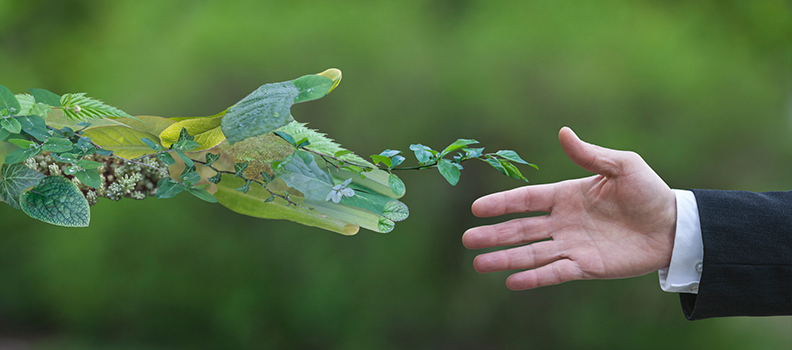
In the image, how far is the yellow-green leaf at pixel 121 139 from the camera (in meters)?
0.59

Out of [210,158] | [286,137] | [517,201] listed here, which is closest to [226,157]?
[210,158]

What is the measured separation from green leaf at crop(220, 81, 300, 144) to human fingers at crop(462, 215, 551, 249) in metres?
0.40

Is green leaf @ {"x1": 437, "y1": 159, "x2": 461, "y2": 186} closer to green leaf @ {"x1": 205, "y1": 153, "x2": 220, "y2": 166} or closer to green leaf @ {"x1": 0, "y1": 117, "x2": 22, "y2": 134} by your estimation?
green leaf @ {"x1": 205, "y1": 153, "x2": 220, "y2": 166}

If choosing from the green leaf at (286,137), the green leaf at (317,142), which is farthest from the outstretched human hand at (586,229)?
the green leaf at (286,137)

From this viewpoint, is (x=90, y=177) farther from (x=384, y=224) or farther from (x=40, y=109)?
(x=384, y=224)

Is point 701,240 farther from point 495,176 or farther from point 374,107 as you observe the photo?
point 374,107

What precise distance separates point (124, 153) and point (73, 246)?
0.43 metres

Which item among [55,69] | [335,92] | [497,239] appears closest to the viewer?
[497,239]

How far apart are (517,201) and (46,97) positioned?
A: 0.78m

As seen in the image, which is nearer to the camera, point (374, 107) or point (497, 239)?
point (497, 239)

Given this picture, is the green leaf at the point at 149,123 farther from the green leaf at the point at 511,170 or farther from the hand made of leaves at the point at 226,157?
the green leaf at the point at 511,170

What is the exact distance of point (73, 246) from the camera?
2.79 ft

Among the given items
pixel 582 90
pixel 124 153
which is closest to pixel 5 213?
pixel 124 153

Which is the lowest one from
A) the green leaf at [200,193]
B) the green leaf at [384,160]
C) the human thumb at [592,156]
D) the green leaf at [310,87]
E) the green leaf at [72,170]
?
the green leaf at [200,193]
